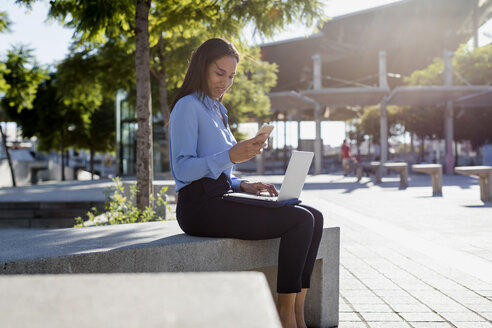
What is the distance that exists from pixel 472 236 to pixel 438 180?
816 centimetres

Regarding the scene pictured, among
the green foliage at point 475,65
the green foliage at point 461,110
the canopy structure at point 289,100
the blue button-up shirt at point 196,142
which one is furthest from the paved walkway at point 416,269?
the green foliage at point 475,65

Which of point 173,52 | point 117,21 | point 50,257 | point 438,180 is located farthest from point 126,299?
point 438,180

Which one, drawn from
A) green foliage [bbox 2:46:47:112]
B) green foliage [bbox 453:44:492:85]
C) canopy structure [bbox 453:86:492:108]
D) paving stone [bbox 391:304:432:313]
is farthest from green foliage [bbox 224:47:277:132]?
green foliage [bbox 453:44:492:85]

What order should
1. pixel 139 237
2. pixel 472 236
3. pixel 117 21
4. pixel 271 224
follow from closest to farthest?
pixel 271 224, pixel 139 237, pixel 117 21, pixel 472 236

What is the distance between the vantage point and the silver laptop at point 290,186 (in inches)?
114

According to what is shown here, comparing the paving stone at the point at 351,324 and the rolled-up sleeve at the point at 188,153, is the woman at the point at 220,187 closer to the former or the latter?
the rolled-up sleeve at the point at 188,153

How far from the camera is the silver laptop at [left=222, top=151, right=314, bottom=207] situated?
291 cm

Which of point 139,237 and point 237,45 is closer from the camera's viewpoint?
point 139,237

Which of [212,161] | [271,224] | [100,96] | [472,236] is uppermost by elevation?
[100,96]

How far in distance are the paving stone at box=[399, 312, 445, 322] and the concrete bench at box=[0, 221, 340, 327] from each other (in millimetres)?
522

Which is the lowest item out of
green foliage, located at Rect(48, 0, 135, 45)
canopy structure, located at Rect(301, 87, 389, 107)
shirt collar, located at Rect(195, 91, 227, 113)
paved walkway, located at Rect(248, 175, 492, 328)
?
paved walkway, located at Rect(248, 175, 492, 328)

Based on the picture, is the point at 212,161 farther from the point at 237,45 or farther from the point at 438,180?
the point at 438,180

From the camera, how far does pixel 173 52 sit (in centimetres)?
1181

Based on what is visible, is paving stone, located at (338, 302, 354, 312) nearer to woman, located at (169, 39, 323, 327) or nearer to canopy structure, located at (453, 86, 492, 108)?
woman, located at (169, 39, 323, 327)
